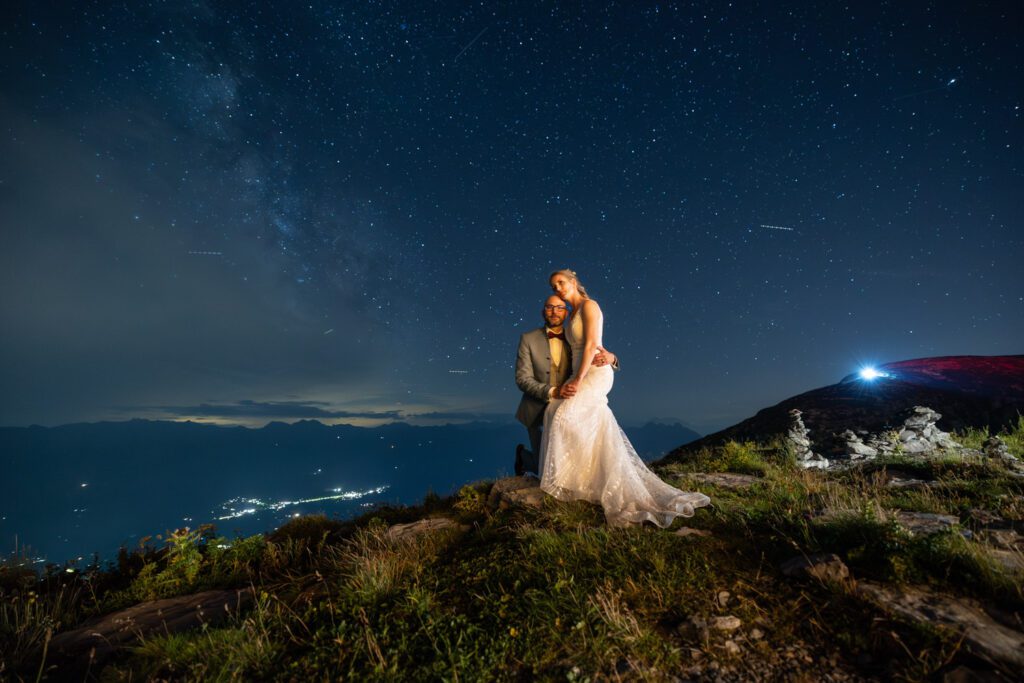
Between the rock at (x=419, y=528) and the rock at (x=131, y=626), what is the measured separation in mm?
1804

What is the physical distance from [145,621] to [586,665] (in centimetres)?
482

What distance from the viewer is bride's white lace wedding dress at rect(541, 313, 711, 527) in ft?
17.8

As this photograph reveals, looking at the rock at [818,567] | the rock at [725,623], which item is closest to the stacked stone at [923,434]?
the rock at [818,567]

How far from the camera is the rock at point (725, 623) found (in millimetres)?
2742

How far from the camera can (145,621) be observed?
4.20m

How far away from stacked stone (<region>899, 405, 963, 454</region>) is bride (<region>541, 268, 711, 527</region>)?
26.4ft

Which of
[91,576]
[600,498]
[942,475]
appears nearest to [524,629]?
[600,498]

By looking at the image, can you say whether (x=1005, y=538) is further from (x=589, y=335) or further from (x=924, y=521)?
(x=589, y=335)

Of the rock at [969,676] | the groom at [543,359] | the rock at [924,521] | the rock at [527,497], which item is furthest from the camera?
the groom at [543,359]

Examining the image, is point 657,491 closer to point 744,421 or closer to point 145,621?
point 145,621

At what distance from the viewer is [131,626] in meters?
3.98

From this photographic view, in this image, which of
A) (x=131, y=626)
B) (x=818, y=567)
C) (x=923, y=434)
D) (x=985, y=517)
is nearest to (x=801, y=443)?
(x=923, y=434)

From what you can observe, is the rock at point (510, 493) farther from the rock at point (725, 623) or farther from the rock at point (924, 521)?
the rock at point (924, 521)

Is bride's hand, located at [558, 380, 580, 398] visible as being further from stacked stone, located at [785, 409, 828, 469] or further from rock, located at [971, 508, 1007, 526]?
stacked stone, located at [785, 409, 828, 469]
